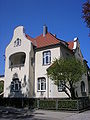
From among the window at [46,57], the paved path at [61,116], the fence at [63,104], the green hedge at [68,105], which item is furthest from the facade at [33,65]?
the paved path at [61,116]

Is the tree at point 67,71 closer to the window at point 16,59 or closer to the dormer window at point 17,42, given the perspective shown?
the dormer window at point 17,42

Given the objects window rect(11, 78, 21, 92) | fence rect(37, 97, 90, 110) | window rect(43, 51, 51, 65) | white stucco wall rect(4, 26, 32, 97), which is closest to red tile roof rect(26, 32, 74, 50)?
window rect(43, 51, 51, 65)

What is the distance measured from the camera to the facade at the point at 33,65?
88.1 ft

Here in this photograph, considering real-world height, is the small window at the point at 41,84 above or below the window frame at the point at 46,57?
below

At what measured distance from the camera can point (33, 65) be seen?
28641mm

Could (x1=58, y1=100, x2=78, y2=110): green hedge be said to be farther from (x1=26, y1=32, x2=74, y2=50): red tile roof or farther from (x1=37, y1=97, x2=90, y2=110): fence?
(x1=26, y1=32, x2=74, y2=50): red tile roof

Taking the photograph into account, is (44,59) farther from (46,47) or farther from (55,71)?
(55,71)

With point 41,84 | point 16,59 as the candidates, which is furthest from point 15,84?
point 16,59

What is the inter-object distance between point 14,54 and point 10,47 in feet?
4.69

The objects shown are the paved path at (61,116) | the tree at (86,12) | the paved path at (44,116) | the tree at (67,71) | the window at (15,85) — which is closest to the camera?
the tree at (86,12)

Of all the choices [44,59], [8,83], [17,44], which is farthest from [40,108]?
[17,44]

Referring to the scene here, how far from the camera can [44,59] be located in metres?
28.1

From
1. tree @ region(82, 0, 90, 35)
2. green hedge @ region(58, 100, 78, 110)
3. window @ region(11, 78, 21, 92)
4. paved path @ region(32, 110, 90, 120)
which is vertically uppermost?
tree @ region(82, 0, 90, 35)

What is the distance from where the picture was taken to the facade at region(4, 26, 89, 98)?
2684 centimetres
